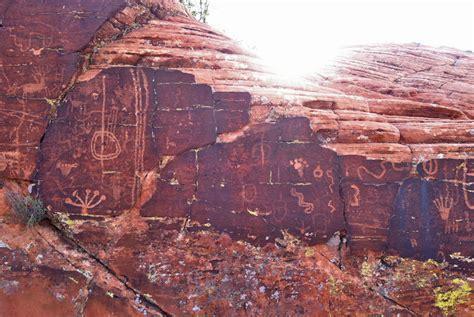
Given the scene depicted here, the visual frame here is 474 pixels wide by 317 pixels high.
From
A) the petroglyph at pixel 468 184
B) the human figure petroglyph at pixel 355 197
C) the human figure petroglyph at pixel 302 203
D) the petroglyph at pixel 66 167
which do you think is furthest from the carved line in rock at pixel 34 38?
the petroglyph at pixel 468 184

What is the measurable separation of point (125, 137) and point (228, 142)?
4.61 feet

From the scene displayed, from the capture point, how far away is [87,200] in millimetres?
5391

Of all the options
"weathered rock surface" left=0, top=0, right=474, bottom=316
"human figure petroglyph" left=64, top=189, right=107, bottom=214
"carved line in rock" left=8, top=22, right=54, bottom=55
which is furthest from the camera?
"carved line in rock" left=8, top=22, right=54, bottom=55

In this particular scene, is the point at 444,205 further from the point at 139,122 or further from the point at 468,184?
the point at 139,122

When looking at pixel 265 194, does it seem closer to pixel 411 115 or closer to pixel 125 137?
pixel 125 137

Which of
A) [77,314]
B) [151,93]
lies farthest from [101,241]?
[151,93]

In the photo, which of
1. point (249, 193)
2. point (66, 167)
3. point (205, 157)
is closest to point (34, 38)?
point (66, 167)

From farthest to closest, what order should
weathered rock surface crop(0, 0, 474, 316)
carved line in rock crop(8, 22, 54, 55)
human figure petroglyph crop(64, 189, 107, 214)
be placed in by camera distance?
1. carved line in rock crop(8, 22, 54, 55)
2. human figure petroglyph crop(64, 189, 107, 214)
3. weathered rock surface crop(0, 0, 474, 316)

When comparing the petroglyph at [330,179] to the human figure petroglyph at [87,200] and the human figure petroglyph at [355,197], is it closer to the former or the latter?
the human figure petroglyph at [355,197]

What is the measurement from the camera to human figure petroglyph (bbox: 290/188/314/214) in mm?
5422

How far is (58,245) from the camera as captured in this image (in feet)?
17.5

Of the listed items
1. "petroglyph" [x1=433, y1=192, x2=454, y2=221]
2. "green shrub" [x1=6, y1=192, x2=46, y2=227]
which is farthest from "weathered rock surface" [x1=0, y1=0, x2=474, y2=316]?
"green shrub" [x1=6, y1=192, x2=46, y2=227]

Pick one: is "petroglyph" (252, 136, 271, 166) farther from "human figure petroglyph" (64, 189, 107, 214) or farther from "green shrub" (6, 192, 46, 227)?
"green shrub" (6, 192, 46, 227)

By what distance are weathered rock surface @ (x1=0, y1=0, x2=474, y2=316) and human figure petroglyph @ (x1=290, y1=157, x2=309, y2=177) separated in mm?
14
